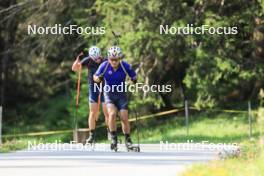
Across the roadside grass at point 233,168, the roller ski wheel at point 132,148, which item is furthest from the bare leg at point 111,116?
the roadside grass at point 233,168

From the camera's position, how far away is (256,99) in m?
30.8

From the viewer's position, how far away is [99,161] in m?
15.2

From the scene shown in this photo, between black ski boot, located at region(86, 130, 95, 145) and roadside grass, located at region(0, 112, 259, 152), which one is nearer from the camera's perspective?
black ski boot, located at region(86, 130, 95, 145)

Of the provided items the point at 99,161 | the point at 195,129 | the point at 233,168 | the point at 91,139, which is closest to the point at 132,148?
the point at 91,139

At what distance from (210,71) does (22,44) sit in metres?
9.34

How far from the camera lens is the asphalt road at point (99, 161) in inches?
524

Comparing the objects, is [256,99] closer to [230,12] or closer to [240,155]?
[230,12]

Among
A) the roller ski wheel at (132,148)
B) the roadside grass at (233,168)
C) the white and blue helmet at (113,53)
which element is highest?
the white and blue helmet at (113,53)

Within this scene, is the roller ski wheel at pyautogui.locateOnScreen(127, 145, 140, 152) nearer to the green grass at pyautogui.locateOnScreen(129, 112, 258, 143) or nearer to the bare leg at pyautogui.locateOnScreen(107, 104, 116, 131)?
the bare leg at pyautogui.locateOnScreen(107, 104, 116, 131)

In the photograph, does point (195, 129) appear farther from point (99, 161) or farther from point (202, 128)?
point (99, 161)

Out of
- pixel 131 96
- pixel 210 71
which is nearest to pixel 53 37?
pixel 131 96

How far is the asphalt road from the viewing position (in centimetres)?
1332

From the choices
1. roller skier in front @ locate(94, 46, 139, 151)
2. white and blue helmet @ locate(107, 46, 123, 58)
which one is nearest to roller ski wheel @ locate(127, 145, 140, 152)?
roller skier in front @ locate(94, 46, 139, 151)

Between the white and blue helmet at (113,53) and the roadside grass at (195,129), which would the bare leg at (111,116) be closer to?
the white and blue helmet at (113,53)
